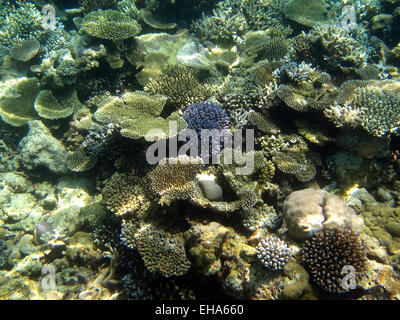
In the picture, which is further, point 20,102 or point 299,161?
point 20,102

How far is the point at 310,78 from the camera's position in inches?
191

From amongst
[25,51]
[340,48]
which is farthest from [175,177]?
[25,51]

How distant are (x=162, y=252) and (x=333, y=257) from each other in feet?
7.35

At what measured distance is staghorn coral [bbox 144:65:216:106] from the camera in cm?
486

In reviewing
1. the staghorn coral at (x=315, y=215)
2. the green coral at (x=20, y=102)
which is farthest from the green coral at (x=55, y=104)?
the staghorn coral at (x=315, y=215)

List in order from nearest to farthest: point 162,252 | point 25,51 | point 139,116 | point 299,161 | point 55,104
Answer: point 162,252 → point 299,161 → point 139,116 → point 55,104 → point 25,51

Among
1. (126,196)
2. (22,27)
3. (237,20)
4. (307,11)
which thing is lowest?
(126,196)

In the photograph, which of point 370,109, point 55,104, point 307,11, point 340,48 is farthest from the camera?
point 307,11

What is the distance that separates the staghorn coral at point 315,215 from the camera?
3.18 m

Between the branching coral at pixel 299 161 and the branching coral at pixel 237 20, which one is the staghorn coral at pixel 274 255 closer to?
the branching coral at pixel 299 161

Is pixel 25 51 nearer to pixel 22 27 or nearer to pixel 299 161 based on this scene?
pixel 22 27

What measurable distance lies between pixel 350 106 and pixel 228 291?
3.57m

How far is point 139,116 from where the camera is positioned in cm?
443
